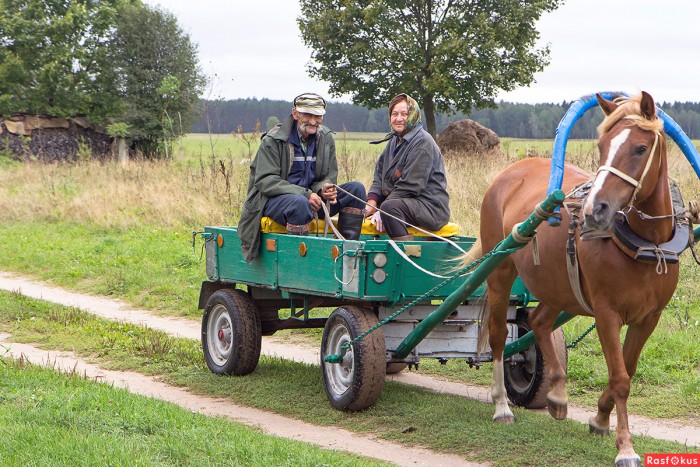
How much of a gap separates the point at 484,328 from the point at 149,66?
27719mm

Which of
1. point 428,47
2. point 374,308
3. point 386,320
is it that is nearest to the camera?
point 386,320

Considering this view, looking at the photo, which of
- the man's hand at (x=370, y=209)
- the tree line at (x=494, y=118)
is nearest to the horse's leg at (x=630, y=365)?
the man's hand at (x=370, y=209)

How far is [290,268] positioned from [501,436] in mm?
2117

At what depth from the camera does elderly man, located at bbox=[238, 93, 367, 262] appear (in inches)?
284

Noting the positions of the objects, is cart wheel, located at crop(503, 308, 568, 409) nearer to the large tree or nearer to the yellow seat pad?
the yellow seat pad

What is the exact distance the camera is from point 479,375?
8.19 m

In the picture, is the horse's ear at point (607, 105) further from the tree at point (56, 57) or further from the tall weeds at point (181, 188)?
the tree at point (56, 57)

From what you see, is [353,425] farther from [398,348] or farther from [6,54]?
[6,54]

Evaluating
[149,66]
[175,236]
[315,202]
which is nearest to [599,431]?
[315,202]

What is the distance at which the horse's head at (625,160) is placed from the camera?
469 cm

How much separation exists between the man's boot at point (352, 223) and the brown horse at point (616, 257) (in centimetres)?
151

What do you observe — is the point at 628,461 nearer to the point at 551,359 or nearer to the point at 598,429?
the point at 598,429

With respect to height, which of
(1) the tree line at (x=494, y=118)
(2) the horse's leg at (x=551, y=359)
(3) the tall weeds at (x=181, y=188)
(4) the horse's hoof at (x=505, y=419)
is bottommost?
(4) the horse's hoof at (x=505, y=419)

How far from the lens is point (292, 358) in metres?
8.82
